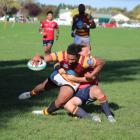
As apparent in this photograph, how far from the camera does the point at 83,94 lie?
9086 millimetres

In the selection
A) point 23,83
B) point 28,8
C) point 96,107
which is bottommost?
point 28,8

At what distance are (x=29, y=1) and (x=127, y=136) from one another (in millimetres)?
152914

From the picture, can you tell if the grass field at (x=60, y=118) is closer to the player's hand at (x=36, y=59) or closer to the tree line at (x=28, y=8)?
the player's hand at (x=36, y=59)

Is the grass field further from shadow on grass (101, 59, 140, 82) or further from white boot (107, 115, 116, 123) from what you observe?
shadow on grass (101, 59, 140, 82)

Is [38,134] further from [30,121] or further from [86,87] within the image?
[86,87]

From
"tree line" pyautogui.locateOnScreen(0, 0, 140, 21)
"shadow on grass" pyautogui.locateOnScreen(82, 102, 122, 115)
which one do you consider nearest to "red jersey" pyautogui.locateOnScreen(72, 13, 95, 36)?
"shadow on grass" pyautogui.locateOnScreen(82, 102, 122, 115)

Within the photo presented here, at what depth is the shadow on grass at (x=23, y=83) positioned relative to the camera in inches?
383

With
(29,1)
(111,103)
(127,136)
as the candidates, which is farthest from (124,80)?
(29,1)

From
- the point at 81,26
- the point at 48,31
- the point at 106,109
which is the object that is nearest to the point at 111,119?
the point at 106,109

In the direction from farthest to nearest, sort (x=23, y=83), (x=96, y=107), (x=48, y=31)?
(x=48, y=31), (x=23, y=83), (x=96, y=107)

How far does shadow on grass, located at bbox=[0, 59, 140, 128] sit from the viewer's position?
31.9 ft

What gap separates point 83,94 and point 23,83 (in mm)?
4121

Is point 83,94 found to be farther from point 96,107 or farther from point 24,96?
point 24,96

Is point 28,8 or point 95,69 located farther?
point 28,8
